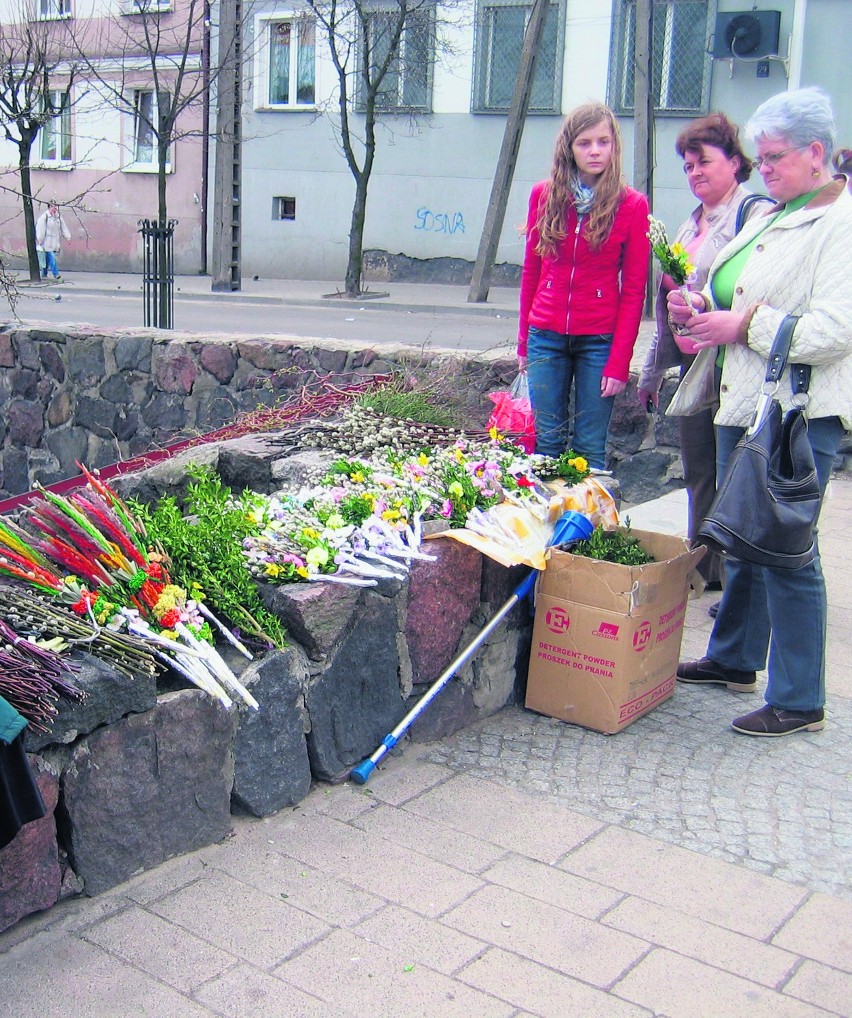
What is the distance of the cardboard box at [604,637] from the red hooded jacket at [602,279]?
1192mm

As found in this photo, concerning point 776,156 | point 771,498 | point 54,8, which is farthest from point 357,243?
point 771,498

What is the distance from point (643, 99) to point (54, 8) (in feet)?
51.4

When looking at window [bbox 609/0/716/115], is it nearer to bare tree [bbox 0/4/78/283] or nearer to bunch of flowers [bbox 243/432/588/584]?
bare tree [bbox 0/4/78/283]

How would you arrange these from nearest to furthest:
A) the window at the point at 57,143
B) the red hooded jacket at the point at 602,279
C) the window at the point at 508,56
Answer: the red hooded jacket at the point at 602,279 < the window at the point at 508,56 < the window at the point at 57,143

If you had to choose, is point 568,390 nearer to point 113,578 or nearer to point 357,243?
point 113,578

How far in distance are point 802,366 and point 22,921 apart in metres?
2.64

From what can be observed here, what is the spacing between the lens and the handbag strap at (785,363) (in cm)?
348

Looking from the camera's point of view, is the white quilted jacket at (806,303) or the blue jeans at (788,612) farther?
the blue jeans at (788,612)

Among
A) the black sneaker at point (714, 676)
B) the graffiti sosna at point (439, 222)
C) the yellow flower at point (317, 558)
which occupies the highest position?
the graffiti sosna at point (439, 222)

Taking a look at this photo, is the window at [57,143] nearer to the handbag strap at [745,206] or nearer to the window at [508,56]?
the window at [508,56]

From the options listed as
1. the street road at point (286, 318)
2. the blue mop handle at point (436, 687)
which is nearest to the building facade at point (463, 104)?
the street road at point (286, 318)

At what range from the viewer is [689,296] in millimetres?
3846

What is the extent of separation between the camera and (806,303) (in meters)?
3.57

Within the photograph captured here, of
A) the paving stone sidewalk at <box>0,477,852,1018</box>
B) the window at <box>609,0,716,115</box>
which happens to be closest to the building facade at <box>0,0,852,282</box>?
the window at <box>609,0,716,115</box>
